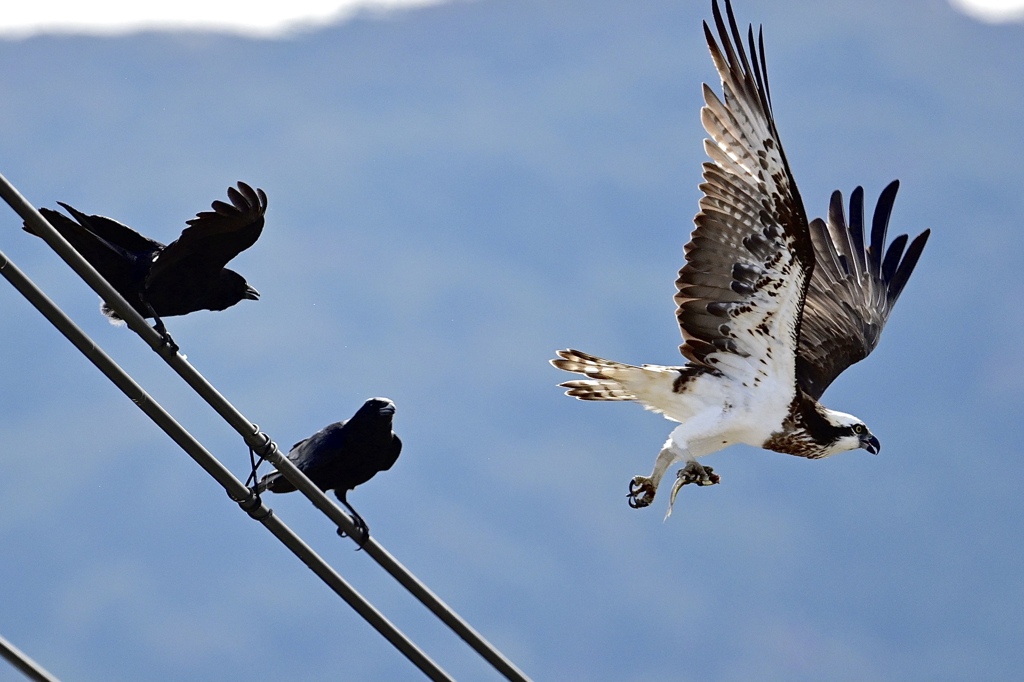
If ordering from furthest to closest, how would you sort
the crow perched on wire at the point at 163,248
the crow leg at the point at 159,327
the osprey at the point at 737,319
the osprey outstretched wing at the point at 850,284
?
the osprey outstretched wing at the point at 850,284
the osprey at the point at 737,319
the crow perched on wire at the point at 163,248
the crow leg at the point at 159,327

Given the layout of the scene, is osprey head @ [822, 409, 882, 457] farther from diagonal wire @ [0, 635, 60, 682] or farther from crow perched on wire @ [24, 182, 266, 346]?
diagonal wire @ [0, 635, 60, 682]

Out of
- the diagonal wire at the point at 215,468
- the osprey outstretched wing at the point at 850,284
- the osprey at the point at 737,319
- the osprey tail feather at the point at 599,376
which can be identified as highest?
the osprey outstretched wing at the point at 850,284

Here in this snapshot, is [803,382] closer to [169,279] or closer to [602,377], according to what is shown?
[602,377]

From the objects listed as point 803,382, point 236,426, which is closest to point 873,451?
point 803,382

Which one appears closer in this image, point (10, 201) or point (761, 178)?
point (10, 201)

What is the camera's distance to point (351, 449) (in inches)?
246

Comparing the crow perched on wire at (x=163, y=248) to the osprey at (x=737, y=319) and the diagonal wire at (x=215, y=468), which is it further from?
the osprey at (x=737, y=319)

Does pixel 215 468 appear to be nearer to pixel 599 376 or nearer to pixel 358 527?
pixel 358 527

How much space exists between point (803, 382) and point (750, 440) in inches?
41.3

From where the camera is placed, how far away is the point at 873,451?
26.0 feet

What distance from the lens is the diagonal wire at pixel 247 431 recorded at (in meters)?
3.74

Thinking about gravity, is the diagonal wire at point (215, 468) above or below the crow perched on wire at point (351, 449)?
below

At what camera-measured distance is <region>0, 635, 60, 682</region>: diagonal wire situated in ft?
12.5

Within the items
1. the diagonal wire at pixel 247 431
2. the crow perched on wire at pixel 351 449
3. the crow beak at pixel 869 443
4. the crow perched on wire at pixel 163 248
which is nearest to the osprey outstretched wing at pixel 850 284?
the crow beak at pixel 869 443
